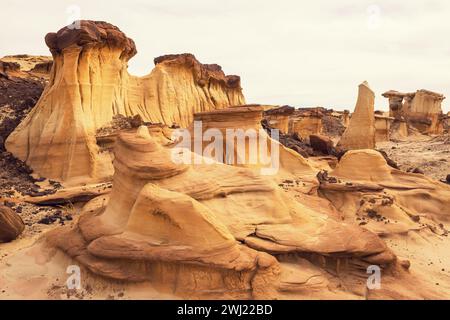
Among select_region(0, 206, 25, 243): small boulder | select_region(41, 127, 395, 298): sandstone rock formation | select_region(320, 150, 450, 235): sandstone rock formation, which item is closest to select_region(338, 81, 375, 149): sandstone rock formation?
select_region(320, 150, 450, 235): sandstone rock formation

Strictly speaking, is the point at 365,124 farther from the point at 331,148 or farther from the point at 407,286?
the point at 407,286

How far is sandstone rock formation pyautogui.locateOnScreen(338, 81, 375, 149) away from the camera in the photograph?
24609 mm

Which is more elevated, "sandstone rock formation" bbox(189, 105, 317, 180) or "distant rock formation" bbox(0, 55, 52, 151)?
"distant rock formation" bbox(0, 55, 52, 151)

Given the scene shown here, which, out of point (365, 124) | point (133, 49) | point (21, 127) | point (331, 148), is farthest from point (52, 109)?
point (365, 124)

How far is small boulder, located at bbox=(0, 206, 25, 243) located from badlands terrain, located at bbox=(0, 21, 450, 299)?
0.04 m

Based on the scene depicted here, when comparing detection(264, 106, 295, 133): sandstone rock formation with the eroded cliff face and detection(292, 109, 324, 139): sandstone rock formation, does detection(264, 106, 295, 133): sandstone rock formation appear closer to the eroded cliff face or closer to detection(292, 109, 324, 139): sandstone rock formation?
detection(292, 109, 324, 139): sandstone rock formation

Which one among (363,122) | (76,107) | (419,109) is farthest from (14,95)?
(419,109)

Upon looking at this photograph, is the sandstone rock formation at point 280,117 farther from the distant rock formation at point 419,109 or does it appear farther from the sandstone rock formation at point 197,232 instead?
the sandstone rock formation at point 197,232

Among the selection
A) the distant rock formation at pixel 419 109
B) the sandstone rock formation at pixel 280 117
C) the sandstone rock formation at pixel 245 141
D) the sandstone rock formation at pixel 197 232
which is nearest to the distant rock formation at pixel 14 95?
the sandstone rock formation at pixel 245 141

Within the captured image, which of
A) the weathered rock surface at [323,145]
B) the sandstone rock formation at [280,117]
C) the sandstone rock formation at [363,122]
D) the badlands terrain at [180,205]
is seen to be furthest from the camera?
the sandstone rock formation at [280,117]

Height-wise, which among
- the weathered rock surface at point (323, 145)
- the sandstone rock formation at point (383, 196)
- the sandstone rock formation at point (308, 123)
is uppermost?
the sandstone rock formation at point (308, 123)

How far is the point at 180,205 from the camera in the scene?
7.80m

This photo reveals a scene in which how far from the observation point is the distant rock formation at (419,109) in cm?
4303

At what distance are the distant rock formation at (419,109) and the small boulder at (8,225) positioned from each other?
4008cm
